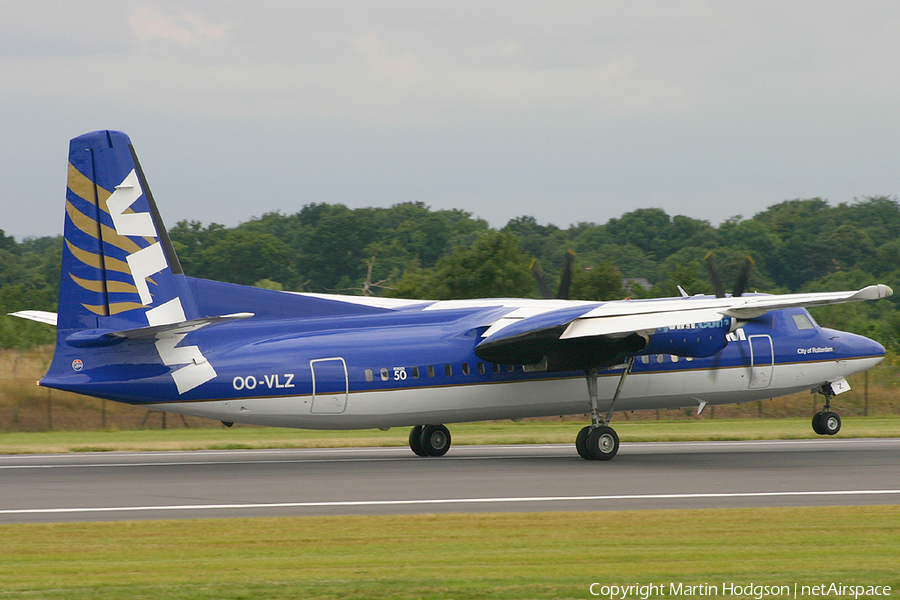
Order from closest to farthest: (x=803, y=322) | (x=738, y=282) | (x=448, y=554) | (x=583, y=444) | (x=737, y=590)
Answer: (x=737, y=590)
(x=448, y=554)
(x=583, y=444)
(x=738, y=282)
(x=803, y=322)

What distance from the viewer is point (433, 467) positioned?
71.7 feet

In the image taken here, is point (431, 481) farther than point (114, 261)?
No

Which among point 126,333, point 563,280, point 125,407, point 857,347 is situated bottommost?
point 125,407

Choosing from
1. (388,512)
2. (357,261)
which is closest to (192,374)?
(388,512)

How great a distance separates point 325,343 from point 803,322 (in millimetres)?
12584

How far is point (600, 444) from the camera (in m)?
22.8

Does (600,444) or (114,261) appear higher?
(114,261)

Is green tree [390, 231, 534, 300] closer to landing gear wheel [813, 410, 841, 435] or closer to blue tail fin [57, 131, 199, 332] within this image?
landing gear wheel [813, 410, 841, 435]

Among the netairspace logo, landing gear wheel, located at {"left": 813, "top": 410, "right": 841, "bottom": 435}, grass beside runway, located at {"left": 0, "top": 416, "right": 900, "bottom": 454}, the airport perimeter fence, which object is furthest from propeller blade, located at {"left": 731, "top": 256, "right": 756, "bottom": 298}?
the airport perimeter fence

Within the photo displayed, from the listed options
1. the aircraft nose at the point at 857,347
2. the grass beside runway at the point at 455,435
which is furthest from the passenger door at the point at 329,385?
the aircraft nose at the point at 857,347

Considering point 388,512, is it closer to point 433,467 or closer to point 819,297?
point 433,467

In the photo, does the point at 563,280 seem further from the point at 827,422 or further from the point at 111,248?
the point at 111,248

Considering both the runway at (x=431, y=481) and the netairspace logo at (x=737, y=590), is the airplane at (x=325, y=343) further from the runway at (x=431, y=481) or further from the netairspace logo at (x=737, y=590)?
the netairspace logo at (x=737, y=590)

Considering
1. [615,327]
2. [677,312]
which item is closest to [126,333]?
[615,327]
